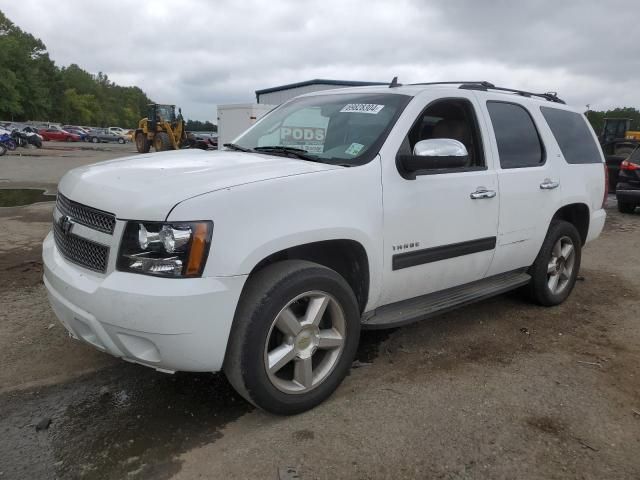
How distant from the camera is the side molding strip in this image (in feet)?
10.3

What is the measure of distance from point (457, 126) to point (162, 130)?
85.6ft

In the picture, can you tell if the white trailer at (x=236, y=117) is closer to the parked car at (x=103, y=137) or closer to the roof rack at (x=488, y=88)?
the roof rack at (x=488, y=88)

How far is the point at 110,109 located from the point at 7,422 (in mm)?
120519

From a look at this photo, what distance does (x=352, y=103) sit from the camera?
3564 millimetres

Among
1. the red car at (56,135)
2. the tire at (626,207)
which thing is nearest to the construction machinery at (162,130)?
the tire at (626,207)

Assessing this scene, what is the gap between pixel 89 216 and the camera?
2635mm

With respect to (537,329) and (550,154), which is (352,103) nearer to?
(550,154)

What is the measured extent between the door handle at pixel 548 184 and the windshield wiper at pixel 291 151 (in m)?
2.04

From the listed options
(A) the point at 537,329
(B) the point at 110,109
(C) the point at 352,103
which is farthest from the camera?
(B) the point at 110,109

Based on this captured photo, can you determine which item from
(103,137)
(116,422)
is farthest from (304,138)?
(103,137)

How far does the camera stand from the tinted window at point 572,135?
4457mm

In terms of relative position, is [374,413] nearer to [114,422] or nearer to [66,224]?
[114,422]

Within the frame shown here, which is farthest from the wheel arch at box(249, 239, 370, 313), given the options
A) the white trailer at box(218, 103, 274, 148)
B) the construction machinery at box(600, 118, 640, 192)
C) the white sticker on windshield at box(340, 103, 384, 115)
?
the white trailer at box(218, 103, 274, 148)

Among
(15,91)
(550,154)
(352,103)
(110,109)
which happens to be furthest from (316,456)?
(110,109)
